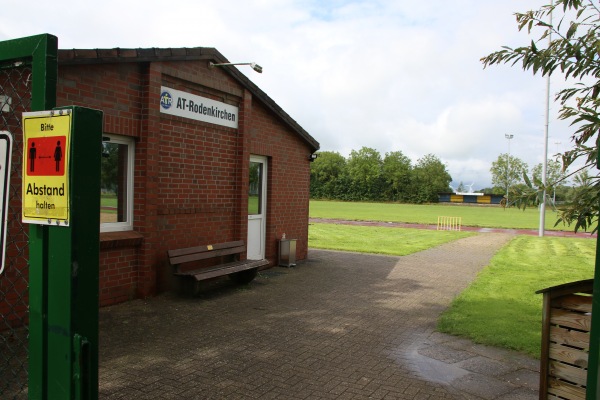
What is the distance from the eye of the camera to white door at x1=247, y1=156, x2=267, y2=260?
35.3 feet

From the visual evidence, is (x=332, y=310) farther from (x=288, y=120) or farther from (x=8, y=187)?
(x=8, y=187)

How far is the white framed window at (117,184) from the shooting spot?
7.40 meters

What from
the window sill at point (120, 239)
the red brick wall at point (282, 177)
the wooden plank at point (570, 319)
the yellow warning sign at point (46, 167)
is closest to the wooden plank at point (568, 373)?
the wooden plank at point (570, 319)

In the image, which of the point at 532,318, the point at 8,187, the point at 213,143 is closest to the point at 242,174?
the point at 213,143

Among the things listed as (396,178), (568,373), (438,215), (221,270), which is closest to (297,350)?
(568,373)

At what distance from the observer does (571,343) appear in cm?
362

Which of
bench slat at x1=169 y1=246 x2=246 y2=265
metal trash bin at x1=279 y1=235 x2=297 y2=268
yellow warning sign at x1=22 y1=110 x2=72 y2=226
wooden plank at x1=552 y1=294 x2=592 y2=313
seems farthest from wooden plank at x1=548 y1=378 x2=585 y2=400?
metal trash bin at x1=279 y1=235 x2=297 y2=268

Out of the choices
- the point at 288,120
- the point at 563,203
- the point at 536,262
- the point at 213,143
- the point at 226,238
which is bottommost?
the point at 536,262

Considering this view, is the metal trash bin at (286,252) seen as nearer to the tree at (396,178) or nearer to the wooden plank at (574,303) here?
the wooden plank at (574,303)

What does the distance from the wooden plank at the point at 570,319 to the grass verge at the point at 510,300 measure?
228 cm

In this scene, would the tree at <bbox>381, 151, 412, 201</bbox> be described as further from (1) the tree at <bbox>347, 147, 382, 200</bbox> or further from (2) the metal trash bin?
(2) the metal trash bin

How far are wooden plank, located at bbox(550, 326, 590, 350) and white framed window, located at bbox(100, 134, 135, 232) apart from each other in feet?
20.1

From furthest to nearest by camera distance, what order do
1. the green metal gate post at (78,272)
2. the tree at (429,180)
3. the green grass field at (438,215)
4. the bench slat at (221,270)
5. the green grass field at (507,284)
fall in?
1. the tree at (429,180)
2. the green grass field at (438,215)
3. the bench slat at (221,270)
4. the green grass field at (507,284)
5. the green metal gate post at (78,272)

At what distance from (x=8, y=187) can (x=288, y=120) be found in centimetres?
974
